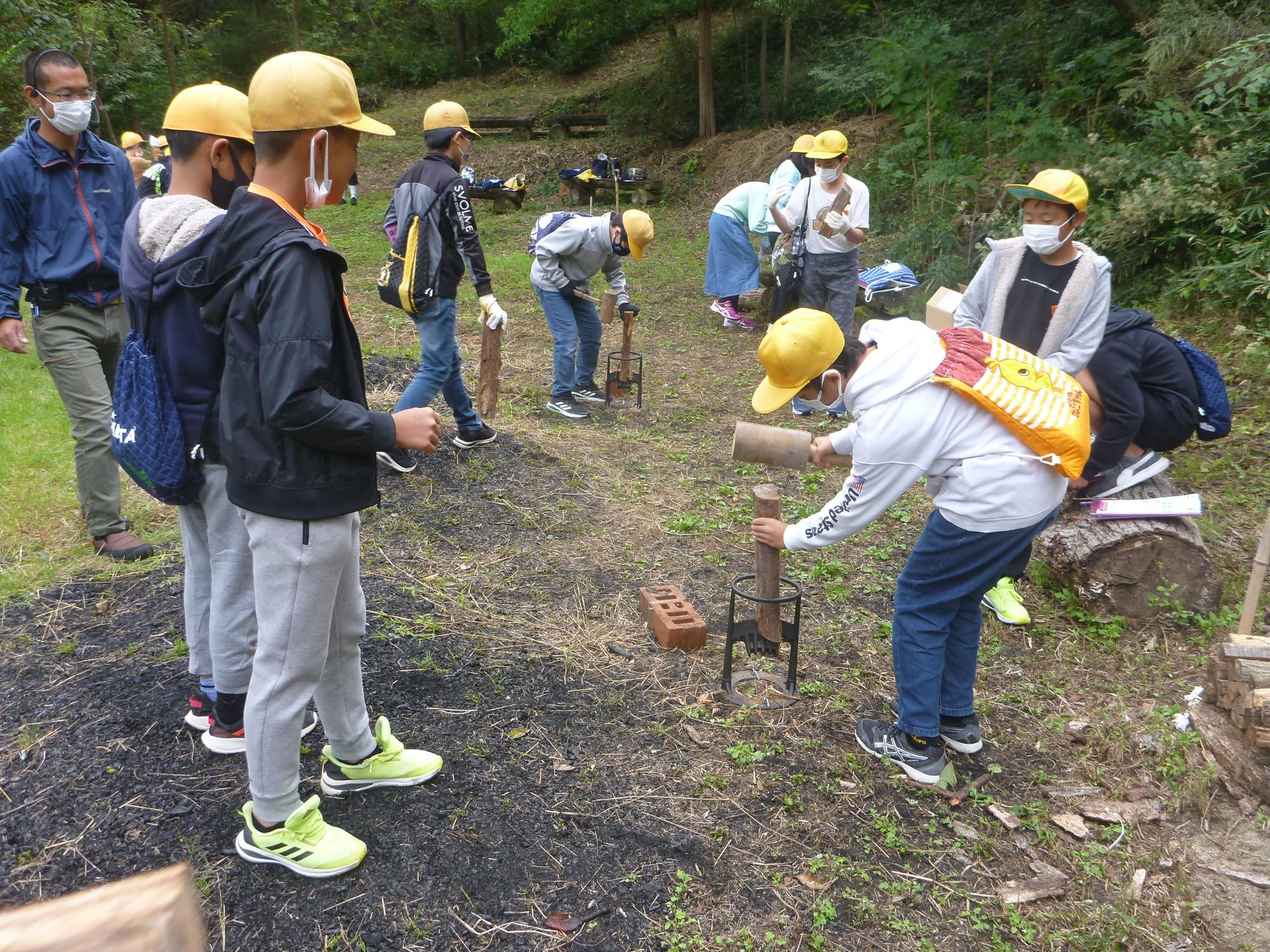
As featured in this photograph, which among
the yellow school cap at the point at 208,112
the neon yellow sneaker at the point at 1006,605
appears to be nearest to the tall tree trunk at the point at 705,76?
the neon yellow sneaker at the point at 1006,605

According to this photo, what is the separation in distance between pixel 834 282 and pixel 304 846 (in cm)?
601

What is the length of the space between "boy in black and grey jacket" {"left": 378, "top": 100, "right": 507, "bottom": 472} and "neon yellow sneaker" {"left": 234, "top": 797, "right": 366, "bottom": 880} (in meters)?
3.10

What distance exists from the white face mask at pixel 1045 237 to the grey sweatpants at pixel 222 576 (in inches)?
138

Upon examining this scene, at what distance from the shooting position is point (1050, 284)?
13.7 ft

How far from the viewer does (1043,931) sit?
2.64 m

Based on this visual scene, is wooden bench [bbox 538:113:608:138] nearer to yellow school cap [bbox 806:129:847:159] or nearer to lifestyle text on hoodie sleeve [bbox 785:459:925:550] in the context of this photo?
yellow school cap [bbox 806:129:847:159]

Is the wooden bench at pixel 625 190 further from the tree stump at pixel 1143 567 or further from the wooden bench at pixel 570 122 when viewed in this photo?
the tree stump at pixel 1143 567

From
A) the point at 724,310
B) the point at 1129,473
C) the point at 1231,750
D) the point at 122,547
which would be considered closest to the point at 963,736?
the point at 1231,750

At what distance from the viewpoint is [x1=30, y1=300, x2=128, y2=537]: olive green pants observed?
13.8ft

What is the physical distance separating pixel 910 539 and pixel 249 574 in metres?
3.67

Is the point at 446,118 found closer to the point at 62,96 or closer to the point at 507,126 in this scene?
the point at 62,96

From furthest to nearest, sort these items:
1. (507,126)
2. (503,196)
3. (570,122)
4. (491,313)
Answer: (507,126) → (570,122) → (503,196) → (491,313)

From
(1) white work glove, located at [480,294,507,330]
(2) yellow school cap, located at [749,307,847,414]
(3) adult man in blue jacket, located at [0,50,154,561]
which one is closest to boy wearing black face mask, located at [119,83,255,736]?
(2) yellow school cap, located at [749,307,847,414]

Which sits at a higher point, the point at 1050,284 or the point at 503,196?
the point at 503,196
